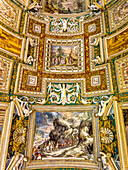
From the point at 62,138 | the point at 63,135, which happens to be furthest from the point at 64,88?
the point at 62,138

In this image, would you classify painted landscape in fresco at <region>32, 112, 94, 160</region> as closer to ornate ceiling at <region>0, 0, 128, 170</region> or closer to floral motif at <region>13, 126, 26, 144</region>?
ornate ceiling at <region>0, 0, 128, 170</region>

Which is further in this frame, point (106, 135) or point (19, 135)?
point (19, 135)

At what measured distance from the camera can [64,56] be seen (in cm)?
985

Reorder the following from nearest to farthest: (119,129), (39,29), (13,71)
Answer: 1. (119,129)
2. (13,71)
3. (39,29)

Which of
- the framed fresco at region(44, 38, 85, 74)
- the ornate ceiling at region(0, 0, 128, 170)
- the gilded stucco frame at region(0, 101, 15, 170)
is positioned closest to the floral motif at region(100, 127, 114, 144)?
the ornate ceiling at region(0, 0, 128, 170)

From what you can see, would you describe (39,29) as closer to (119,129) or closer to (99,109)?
(99,109)

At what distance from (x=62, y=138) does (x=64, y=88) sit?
3.11m

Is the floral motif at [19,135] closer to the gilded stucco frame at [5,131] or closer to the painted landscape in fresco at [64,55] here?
the gilded stucco frame at [5,131]

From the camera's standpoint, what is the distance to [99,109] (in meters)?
7.84

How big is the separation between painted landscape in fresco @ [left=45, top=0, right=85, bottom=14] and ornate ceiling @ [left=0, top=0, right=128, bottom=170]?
60 centimetres

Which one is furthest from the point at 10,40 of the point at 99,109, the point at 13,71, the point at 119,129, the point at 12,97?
the point at 119,129

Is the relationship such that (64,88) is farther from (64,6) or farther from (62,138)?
(64,6)

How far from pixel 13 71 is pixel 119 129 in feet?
22.5

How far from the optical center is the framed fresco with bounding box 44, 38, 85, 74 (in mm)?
9370
